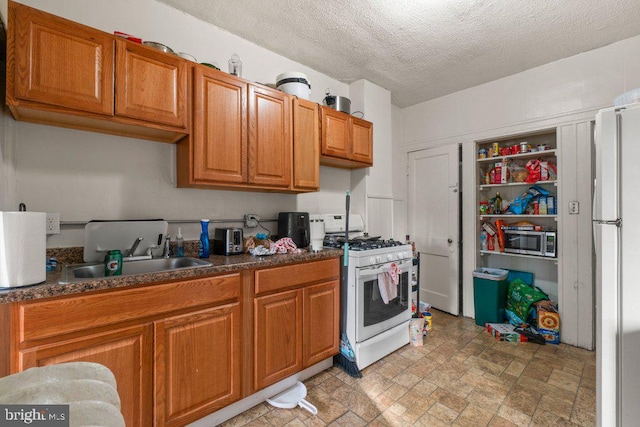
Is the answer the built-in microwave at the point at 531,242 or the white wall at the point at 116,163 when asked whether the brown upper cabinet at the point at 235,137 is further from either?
the built-in microwave at the point at 531,242

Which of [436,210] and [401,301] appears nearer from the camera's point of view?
[401,301]

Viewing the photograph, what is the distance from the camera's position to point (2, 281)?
1.06 metres

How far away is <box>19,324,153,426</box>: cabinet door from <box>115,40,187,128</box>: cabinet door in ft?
3.76

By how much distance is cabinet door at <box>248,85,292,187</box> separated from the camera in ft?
6.84

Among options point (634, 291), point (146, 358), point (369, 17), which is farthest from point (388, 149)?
point (146, 358)

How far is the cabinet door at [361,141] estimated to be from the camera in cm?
284

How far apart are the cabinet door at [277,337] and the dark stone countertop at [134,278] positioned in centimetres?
23

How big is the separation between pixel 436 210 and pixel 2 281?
3.67 meters

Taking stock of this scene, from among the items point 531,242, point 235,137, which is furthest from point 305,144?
point 531,242

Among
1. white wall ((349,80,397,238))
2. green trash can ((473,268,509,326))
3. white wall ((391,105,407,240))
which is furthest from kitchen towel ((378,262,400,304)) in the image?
white wall ((391,105,407,240))

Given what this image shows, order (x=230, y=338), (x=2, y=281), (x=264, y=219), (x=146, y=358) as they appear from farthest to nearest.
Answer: (x=264, y=219) < (x=230, y=338) < (x=146, y=358) < (x=2, y=281)

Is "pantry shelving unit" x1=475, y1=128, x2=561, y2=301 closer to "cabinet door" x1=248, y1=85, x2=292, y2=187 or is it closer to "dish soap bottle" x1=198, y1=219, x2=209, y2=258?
"cabinet door" x1=248, y1=85, x2=292, y2=187

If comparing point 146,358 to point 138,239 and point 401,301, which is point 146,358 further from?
point 401,301

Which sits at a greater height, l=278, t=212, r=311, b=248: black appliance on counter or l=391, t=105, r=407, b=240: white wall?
l=391, t=105, r=407, b=240: white wall
